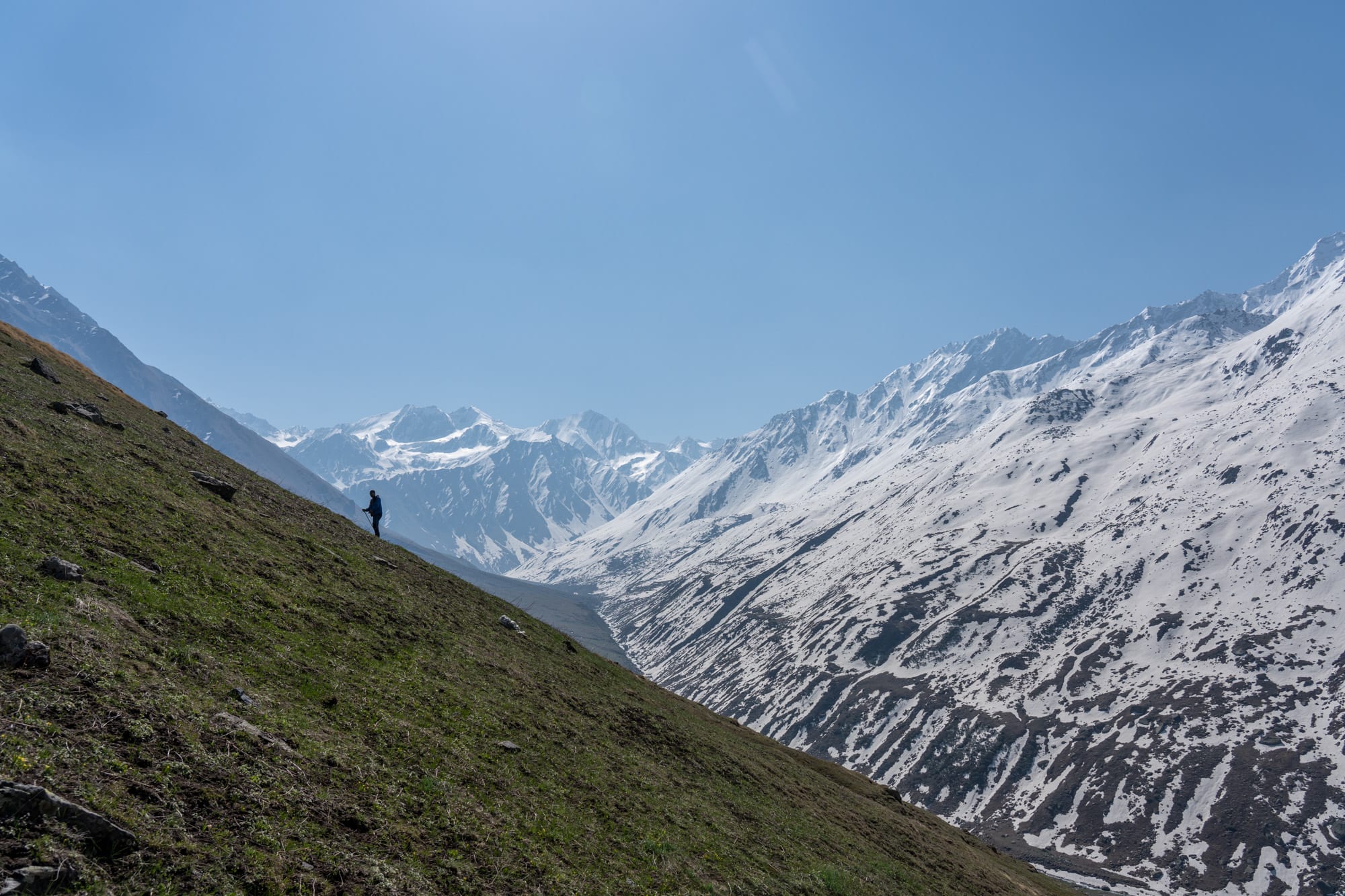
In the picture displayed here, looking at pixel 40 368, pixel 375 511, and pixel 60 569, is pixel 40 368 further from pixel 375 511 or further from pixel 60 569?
pixel 60 569

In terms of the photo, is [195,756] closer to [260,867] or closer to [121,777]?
[121,777]

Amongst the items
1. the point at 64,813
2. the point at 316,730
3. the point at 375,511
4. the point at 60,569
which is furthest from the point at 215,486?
the point at 64,813

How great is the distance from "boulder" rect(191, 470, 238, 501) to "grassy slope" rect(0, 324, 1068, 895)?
104 centimetres

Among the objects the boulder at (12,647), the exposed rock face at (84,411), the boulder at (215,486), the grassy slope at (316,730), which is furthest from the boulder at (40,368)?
the boulder at (12,647)

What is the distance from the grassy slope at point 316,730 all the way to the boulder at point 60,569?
0.45 meters

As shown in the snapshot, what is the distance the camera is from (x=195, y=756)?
13.9 metres

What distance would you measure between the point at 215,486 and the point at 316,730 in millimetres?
22745

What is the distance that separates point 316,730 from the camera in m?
17.8

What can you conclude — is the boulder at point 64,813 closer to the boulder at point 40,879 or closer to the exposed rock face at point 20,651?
the boulder at point 40,879

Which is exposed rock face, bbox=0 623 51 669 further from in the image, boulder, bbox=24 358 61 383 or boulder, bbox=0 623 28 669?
boulder, bbox=24 358 61 383

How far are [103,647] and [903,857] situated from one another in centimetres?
4113

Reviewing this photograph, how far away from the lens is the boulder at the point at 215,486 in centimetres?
3434

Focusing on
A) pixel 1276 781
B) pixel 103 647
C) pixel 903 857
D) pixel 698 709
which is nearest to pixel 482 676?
pixel 103 647

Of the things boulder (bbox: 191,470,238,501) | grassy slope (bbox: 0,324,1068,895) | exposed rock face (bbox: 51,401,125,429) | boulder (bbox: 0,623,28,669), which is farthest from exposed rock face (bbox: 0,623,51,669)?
exposed rock face (bbox: 51,401,125,429)
